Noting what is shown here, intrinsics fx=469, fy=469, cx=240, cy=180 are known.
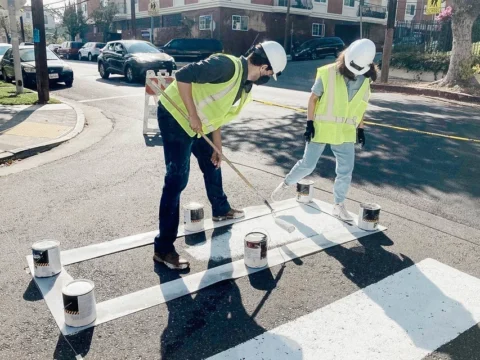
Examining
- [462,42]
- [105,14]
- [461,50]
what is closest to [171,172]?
[461,50]

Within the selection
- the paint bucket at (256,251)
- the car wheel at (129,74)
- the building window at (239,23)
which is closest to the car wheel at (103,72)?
the car wheel at (129,74)

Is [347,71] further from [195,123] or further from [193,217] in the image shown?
[193,217]

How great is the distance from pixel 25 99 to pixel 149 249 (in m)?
10.4

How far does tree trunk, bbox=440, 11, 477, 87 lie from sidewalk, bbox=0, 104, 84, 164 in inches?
500

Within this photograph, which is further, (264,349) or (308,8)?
(308,8)

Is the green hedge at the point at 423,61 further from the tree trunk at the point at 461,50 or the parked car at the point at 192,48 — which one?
the parked car at the point at 192,48

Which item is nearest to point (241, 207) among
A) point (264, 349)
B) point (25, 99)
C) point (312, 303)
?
point (312, 303)

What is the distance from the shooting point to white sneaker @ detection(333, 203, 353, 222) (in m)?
4.82

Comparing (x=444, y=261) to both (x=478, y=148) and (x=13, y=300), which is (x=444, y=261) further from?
(x=478, y=148)

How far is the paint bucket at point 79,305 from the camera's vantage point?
2.95 m

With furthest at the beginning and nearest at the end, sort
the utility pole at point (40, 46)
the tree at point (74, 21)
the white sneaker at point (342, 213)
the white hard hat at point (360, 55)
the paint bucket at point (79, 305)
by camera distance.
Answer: the tree at point (74, 21) < the utility pole at point (40, 46) < the white sneaker at point (342, 213) < the white hard hat at point (360, 55) < the paint bucket at point (79, 305)

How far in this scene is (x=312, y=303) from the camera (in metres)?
3.35

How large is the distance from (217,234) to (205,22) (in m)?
35.5

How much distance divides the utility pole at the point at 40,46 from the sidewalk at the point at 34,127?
0.45 m
